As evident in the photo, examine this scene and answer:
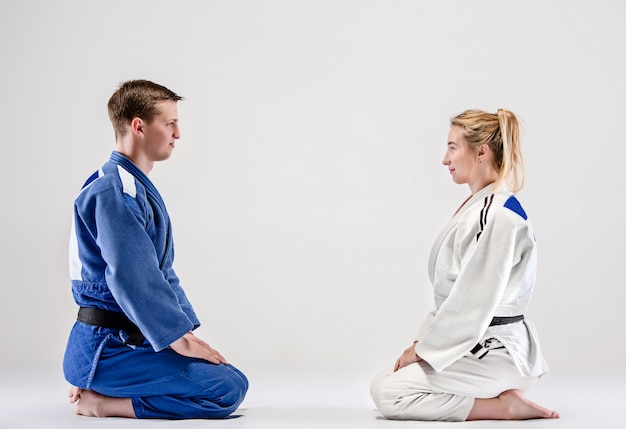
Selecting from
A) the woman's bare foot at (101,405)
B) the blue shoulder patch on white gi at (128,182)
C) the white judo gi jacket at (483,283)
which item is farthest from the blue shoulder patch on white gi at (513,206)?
the woman's bare foot at (101,405)

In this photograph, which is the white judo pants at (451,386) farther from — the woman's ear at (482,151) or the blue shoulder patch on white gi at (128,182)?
the blue shoulder patch on white gi at (128,182)

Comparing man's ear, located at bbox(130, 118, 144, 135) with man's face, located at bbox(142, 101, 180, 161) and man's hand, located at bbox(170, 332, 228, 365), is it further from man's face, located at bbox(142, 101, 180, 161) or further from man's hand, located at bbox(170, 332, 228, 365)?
man's hand, located at bbox(170, 332, 228, 365)

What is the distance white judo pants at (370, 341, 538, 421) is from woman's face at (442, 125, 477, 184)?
0.60 metres

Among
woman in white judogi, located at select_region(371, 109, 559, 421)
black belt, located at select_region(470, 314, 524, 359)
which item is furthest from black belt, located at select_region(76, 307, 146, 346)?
black belt, located at select_region(470, 314, 524, 359)

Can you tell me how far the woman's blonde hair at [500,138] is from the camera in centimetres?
315

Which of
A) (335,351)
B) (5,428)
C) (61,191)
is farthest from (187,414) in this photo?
(61,191)

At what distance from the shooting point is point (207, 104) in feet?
17.2

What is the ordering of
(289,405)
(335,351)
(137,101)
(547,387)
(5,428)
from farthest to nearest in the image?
(335,351)
(547,387)
(289,405)
(137,101)
(5,428)

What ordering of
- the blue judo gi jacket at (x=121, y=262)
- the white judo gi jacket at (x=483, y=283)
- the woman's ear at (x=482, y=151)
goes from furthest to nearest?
the woman's ear at (x=482, y=151) → the white judo gi jacket at (x=483, y=283) → the blue judo gi jacket at (x=121, y=262)

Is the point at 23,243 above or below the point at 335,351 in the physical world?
above

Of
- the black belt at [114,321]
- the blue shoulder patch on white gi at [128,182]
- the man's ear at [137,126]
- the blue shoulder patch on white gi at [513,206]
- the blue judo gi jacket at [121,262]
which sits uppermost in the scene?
the man's ear at [137,126]

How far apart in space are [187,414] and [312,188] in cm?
238

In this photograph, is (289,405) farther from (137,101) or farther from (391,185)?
(391,185)

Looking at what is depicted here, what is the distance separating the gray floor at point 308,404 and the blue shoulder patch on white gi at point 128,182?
0.73 metres
